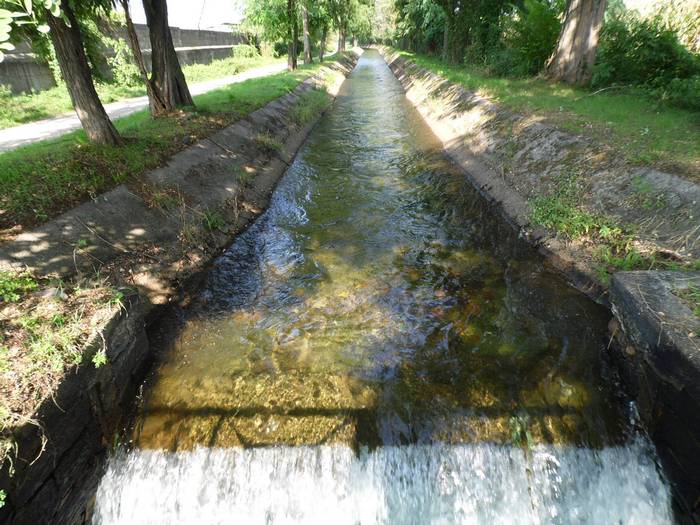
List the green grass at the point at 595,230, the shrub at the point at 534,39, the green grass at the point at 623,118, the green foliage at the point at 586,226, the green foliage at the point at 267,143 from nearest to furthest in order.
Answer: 1. the green grass at the point at 595,230
2. the green foliage at the point at 586,226
3. the green grass at the point at 623,118
4. the green foliage at the point at 267,143
5. the shrub at the point at 534,39

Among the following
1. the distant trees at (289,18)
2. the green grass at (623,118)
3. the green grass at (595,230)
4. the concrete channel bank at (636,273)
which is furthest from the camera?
the distant trees at (289,18)

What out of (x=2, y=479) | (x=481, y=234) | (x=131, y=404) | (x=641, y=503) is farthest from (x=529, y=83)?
(x=2, y=479)

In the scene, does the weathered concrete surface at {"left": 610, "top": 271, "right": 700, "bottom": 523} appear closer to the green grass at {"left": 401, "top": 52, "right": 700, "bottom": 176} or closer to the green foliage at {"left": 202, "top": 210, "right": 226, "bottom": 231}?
the green grass at {"left": 401, "top": 52, "right": 700, "bottom": 176}

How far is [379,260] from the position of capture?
6.86 meters

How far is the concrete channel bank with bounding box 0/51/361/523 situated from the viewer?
3326mm

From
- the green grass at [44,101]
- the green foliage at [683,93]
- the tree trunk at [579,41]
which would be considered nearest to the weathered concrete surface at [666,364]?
the green foliage at [683,93]

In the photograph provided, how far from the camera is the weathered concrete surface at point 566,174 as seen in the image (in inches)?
217

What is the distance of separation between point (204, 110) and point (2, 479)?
34.2ft

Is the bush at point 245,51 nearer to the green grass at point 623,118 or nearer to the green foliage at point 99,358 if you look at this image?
the green grass at point 623,118

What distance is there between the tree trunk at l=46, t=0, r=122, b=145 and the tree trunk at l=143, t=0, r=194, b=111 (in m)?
3.50

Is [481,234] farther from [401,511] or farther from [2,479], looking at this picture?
[2,479]

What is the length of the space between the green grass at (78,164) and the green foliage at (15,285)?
1.19 m

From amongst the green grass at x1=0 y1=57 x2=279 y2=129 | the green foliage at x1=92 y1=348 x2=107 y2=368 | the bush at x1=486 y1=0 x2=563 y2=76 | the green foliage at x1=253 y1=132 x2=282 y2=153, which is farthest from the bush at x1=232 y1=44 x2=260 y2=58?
the green foliage at x1=92 y1=348 x2=107 y2=368

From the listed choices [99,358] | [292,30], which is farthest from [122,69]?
[99,358]
